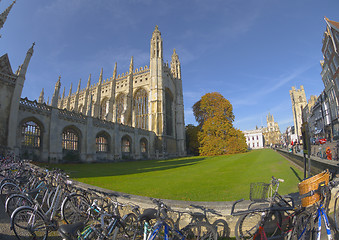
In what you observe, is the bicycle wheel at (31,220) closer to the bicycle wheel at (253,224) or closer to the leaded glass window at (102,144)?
the bicycle wheel at (253,224)

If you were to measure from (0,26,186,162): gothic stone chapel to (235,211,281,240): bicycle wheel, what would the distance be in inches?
597

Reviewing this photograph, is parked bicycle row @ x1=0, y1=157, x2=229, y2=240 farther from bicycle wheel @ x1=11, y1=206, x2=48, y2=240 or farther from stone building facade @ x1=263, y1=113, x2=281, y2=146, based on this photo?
stone building facade @ x1=263, y1=113, x2=281, y2=146

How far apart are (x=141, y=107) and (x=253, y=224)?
3714 centimetres

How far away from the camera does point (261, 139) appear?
8738cm

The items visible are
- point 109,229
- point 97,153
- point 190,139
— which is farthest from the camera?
point 190,139

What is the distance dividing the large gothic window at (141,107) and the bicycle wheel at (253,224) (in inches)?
1408

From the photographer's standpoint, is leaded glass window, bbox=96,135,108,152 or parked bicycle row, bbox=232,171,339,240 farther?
leaded glass window, bbox=96,135,108,152

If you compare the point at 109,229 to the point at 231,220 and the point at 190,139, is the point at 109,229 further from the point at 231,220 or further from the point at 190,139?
the point at 190,139

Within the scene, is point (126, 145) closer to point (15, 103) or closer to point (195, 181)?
point (15, 103)

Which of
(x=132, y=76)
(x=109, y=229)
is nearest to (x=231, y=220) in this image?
(x=109, y=229)


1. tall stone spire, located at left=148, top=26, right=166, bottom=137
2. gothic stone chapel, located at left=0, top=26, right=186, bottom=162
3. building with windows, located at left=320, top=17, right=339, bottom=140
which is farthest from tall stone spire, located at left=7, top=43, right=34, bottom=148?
building with windows, located at left=320, top=17, right=339, bottom=140

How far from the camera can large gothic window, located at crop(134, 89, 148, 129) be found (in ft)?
126

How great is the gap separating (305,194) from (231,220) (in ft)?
4.37

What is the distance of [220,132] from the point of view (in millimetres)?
28141
